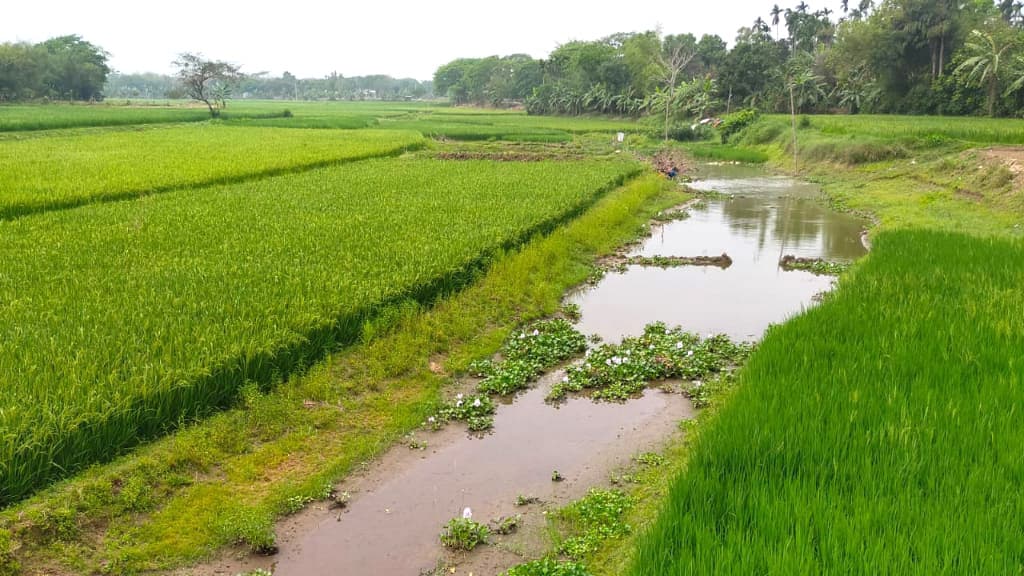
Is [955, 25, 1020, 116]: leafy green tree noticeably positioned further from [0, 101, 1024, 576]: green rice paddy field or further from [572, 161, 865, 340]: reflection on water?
[0, 101, 1024, 576]: green rice paddy field

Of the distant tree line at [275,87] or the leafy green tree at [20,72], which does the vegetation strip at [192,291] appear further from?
the distant tree line at [275,87]

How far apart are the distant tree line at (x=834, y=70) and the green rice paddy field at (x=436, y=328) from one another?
18828 mm

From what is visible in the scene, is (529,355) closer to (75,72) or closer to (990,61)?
(990,61)

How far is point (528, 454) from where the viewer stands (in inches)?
221

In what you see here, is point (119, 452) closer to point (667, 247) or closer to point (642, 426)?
point (642, 426)

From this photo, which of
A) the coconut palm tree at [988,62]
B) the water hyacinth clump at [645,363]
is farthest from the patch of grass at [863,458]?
the coconut palm tree at [988,62]

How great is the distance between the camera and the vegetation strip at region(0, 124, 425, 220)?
1410 centimetres

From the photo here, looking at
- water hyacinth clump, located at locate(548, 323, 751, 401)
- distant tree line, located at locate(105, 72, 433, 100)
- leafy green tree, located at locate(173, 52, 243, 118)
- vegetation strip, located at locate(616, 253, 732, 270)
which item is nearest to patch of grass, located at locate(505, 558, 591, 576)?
water hyacinth clump, located at locate(548, 323, 751, 401)

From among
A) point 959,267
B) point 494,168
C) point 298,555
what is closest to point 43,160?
point 494,168

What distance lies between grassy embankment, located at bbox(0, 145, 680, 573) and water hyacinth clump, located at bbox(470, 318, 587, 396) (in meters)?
0.29

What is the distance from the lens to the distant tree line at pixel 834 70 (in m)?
36.6

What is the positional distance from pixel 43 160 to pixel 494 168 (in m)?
13.0

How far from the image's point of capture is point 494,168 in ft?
71.8

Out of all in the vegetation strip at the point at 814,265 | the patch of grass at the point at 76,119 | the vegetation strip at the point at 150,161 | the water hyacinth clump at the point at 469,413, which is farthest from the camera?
the patch of grass at the point at 76,119
